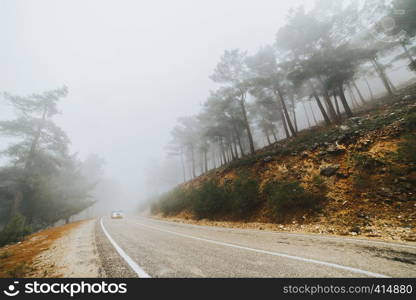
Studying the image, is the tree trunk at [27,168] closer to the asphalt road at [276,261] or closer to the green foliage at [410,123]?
the asphalt road at [276,261]

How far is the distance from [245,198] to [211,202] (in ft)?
10.7

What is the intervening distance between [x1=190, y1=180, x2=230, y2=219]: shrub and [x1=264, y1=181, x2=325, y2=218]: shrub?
4.09m

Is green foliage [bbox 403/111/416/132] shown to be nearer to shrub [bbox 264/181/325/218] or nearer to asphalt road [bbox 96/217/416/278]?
shrub [bbox 264/181/325/218]

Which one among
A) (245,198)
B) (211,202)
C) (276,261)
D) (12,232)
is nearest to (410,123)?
(245,198)

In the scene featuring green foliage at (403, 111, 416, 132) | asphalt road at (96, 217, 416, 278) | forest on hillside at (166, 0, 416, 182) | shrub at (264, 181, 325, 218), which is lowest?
asphalt road at (96, 217, 416, 278)

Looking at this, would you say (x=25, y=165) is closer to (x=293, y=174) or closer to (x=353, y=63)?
(x=293, y=174)

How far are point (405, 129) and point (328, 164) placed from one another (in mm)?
3809

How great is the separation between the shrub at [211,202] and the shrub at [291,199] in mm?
4085

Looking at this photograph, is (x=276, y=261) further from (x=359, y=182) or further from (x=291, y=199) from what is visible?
(x=359, y=182)

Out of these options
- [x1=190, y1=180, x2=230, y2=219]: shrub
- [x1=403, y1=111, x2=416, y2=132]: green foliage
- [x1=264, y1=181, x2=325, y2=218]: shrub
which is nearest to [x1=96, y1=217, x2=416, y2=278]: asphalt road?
[x1=264, y1=181, x2=325, y2=218]: shrub

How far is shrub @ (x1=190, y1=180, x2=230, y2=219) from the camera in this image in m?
12.7

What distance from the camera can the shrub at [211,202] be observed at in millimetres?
12695

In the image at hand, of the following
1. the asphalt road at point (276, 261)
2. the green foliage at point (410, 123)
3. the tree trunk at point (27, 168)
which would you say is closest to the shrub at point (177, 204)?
the tree trunk at point (27, 168)

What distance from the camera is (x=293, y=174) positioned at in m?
10.7
